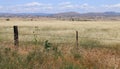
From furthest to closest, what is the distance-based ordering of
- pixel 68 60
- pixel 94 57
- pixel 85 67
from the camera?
pixel 94 57 → pixel 68 60 → pixel 85 67

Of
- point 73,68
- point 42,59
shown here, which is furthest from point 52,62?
point 73,68

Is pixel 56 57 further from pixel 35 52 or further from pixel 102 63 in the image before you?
pixel 102 63

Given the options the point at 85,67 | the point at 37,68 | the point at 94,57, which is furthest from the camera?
the point at 94,57

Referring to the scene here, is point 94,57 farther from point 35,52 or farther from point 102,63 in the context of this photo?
point 35,52

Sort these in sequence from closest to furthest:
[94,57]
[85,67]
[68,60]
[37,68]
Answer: [37,68], [85,67], [68,60], [94,57]

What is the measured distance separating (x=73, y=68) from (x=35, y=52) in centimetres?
203

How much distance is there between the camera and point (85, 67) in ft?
32.0

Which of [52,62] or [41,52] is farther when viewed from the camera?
[41,52]

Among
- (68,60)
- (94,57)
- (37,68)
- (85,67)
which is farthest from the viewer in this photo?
(94,57)

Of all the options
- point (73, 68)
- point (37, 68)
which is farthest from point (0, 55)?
point (73, 68)

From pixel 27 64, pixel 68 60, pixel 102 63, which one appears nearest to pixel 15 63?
pixel 27 64

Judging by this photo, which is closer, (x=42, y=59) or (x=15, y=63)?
(x=15, y=63)

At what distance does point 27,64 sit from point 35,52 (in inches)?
54.2

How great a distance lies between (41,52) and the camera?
10820 mm
